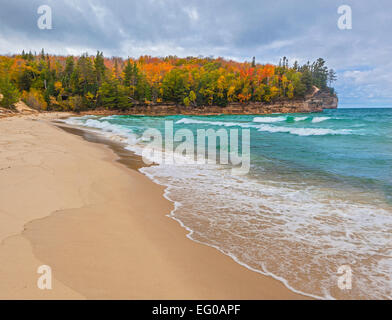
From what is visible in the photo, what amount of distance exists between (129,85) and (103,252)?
292 feet

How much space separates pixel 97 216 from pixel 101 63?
312 ft

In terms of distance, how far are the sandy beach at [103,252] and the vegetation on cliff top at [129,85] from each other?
69478 mm

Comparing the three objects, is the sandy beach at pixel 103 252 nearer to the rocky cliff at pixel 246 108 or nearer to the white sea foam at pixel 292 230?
the white sea foam at pixel 292 230

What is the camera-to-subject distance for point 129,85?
A: 83938 mm

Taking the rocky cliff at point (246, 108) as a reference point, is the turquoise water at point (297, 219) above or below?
below

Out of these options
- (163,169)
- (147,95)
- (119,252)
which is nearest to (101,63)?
(147,95)

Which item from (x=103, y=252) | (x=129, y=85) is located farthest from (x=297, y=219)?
(x=129, y=85)

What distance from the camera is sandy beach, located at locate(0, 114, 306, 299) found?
93.6 inches

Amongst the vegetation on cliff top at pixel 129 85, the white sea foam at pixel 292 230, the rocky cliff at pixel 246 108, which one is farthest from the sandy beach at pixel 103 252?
the rocky cliff at pixel 246 108

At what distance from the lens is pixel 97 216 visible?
4.11 m

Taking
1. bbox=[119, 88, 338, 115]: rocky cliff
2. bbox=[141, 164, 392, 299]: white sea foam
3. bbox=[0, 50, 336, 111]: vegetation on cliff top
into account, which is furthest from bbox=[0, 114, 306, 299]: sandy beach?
bbox=[119, 88, 338, 115]: rocky cliff

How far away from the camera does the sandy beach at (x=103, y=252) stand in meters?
2.38

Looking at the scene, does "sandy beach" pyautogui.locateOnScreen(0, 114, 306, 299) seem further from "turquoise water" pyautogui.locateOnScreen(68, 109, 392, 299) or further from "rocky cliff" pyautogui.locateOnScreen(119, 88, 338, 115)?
"rocky cliff" pyautogui.locateOnScreen(119, 88, 338, 115)
